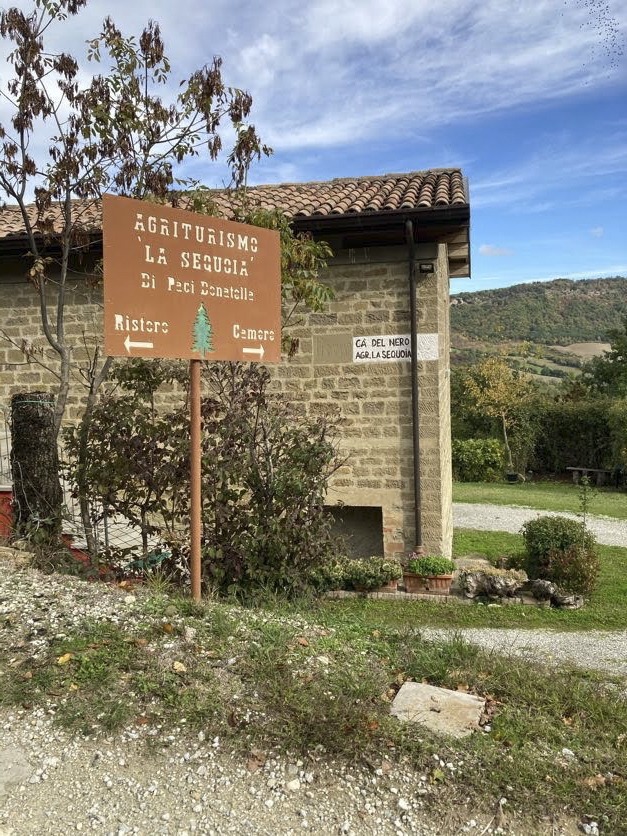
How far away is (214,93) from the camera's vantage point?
20.9ft

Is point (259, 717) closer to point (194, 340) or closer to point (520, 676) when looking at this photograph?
point (520, 676)

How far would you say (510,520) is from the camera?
13.6 m

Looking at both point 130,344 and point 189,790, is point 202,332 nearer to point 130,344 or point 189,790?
point 130,344

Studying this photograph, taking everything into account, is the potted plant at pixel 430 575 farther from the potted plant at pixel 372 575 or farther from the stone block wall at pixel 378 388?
the stone block wall at pixel 378 388

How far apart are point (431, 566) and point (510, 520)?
247 inches

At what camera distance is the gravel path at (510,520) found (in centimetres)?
1240

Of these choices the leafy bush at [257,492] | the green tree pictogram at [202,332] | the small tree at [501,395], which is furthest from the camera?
the small tree at [501,395]

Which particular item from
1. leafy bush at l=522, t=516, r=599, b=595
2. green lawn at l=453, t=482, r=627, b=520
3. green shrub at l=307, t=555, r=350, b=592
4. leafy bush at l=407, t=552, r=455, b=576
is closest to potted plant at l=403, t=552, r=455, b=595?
leafy bush at l=407, t=552, r=455, b=576

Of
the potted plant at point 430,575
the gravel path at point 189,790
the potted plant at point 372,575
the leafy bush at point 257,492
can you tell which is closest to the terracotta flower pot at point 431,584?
the potted plant at point 430,575

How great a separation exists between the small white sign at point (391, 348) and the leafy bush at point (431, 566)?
243 centimetres

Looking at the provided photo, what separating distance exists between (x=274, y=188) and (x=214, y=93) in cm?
427

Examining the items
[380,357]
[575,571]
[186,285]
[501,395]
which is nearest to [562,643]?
[575,571]

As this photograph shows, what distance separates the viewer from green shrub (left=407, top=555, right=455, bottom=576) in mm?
7863

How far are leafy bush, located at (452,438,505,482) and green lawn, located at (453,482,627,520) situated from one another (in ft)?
2.03
